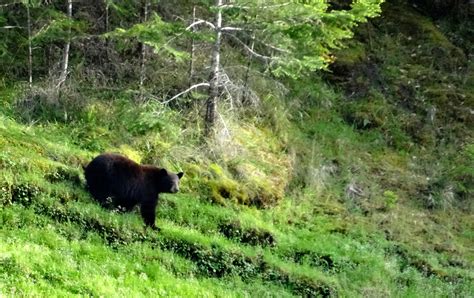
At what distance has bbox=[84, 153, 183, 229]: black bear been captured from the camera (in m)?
11.3

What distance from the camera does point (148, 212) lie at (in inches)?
450

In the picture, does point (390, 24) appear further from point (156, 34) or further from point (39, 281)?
point (39, 281)

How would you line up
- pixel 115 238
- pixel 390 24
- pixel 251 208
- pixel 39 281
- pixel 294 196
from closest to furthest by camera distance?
pixel 39 281 < pixel 115 238 < pixel 251 208 < pixel 294 196 < pixel 390 24

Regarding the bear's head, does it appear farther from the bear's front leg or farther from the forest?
the forest

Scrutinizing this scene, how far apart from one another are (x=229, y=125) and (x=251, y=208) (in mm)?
2465

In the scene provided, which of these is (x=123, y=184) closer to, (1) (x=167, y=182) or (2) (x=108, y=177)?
(2) (x=108, y=177)

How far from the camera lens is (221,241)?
11883mm

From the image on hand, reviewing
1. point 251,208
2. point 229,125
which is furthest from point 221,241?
point 229,125

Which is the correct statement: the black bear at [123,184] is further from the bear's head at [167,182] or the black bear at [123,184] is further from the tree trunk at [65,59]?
the tree trunk at [65,59]

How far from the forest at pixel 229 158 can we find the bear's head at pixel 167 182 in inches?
21.4

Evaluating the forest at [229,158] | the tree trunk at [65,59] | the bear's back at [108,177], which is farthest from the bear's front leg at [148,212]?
the tree trunk at [65,59]

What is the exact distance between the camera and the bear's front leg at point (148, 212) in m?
11.4

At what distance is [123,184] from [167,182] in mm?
849

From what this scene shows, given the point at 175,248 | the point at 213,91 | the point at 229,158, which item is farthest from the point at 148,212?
the point at 213,91
